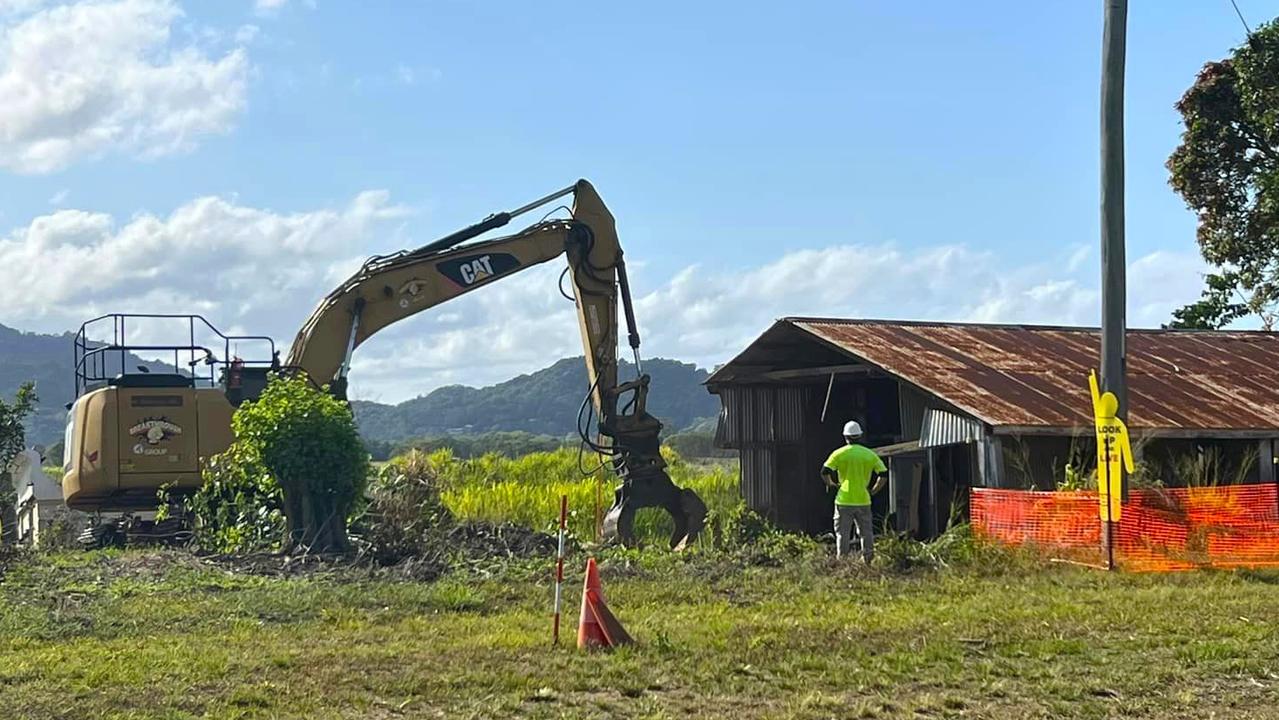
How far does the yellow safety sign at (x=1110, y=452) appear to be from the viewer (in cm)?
1689

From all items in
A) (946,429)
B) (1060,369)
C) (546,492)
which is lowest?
(546,492)

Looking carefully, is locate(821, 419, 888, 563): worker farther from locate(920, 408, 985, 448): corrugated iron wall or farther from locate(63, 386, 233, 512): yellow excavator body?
locate(63, 386, 233, 512): yellow excavator body

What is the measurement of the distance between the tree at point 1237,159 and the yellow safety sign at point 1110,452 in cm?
1494

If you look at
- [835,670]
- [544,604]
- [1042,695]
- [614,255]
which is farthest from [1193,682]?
[614,255]

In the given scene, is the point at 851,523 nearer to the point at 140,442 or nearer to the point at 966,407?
the point at 966,407

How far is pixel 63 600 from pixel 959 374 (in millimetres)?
12602

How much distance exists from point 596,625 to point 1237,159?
2455cm

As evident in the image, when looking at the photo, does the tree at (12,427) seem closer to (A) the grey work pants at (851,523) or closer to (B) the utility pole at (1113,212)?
(A) the grey work pants at (851,523)

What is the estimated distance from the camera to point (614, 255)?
23375mm

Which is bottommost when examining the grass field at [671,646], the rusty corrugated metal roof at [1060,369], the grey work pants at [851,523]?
the grass field at [671,646]

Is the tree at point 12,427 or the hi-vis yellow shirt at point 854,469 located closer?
the hi-vis yellow shirt at point 854,469

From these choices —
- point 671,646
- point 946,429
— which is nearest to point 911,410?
point 946,429

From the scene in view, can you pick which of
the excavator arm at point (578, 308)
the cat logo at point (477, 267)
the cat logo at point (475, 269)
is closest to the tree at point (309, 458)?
the excavator arm at point (578, 308)

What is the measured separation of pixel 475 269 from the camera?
2330 cm
